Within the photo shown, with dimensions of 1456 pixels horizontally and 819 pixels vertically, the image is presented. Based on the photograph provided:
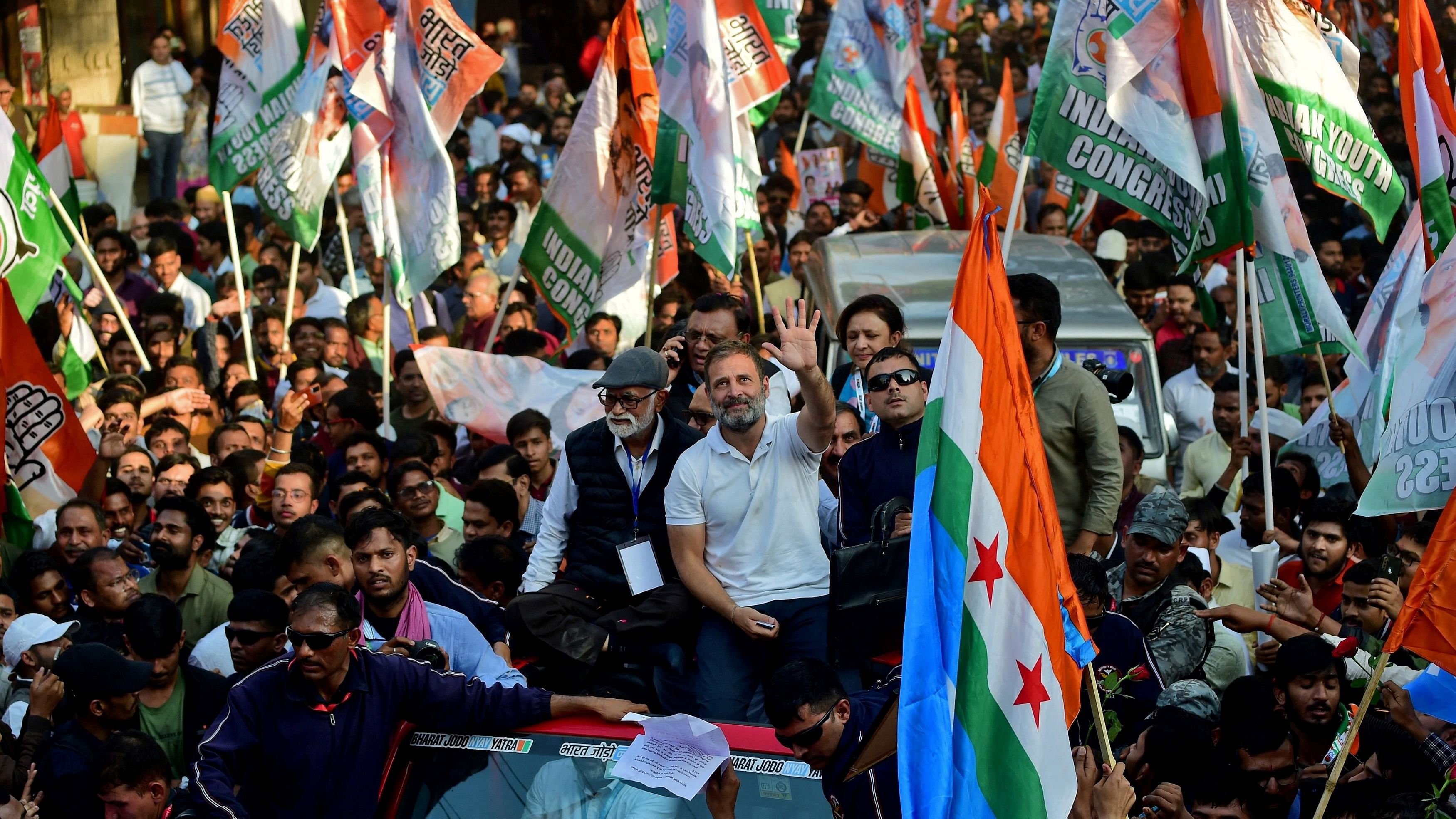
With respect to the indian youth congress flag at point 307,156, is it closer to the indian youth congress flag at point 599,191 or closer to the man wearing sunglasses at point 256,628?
the indian youth congress flag at point 599,191

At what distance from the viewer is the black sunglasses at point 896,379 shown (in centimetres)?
629

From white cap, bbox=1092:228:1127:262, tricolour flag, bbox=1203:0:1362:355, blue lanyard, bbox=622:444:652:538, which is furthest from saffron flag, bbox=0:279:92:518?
white cap, bbox=1092:228:1127:262

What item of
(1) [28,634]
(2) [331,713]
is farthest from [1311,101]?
(1) [28,634]

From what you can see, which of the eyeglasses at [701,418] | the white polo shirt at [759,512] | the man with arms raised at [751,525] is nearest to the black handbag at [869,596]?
the man with arms raised at [751,525]

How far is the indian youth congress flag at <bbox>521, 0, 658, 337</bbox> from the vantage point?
10.7 metres

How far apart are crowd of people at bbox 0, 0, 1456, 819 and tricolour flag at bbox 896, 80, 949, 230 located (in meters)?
3.41

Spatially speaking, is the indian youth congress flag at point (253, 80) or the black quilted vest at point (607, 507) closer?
the black quilted vest at point (607, 507)

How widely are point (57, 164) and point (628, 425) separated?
9.44 m

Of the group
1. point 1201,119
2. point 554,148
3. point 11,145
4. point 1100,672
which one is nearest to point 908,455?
point 1100,672

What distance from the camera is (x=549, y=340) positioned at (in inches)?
484

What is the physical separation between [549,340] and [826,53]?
3.34m

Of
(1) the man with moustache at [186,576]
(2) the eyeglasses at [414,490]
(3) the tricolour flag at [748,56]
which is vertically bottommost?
(1) the man with moustache at [186,576]

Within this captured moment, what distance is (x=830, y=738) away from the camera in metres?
4.84

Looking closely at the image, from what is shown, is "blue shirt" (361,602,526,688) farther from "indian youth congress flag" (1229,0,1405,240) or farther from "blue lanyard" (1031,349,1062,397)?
"indian youth congress flag" (1229,0,1405,240)
